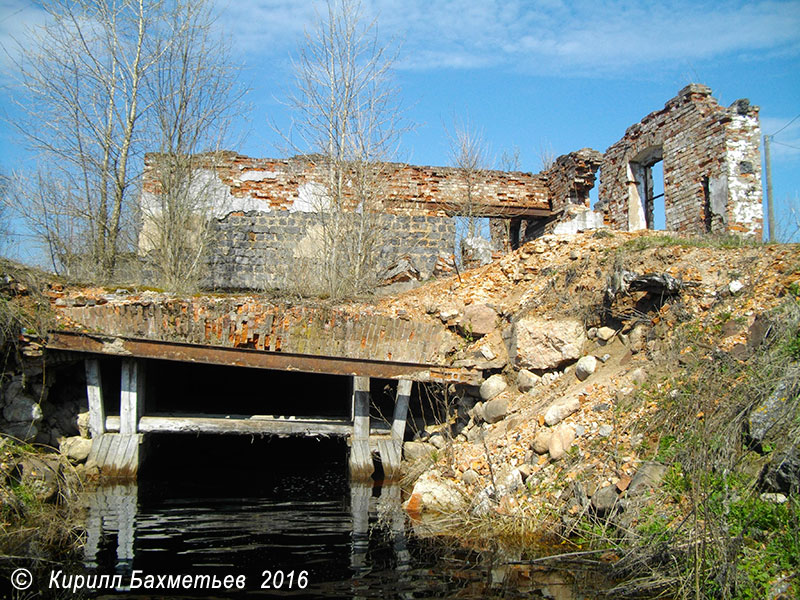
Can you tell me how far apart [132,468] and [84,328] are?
2.19 metres

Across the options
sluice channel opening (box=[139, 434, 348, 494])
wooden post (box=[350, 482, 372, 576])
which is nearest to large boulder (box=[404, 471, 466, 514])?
wooden post (box=[350, 482, 372, 576])

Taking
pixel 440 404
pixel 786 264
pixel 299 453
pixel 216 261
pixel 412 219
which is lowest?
pixel 299 453

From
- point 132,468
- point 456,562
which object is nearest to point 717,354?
point 456,562

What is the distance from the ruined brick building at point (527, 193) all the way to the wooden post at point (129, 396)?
4.83m

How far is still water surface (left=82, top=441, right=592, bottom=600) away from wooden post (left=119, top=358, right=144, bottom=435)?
0.86m

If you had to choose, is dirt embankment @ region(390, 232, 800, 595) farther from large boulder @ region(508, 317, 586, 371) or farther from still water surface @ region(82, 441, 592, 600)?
still water surface @ region(82, 441, 592, 600)

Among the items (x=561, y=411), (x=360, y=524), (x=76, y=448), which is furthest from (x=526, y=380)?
(x=76, y=448)

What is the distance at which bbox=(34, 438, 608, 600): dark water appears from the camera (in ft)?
16.5

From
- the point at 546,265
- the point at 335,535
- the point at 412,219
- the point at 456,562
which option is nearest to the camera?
the point at 456,562

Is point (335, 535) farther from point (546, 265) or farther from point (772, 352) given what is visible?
point (546, 265)

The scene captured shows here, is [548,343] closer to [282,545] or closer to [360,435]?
[360,435]

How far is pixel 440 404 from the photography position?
9875mm

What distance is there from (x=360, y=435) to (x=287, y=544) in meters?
3.37

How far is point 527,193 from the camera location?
17922 millimetres
